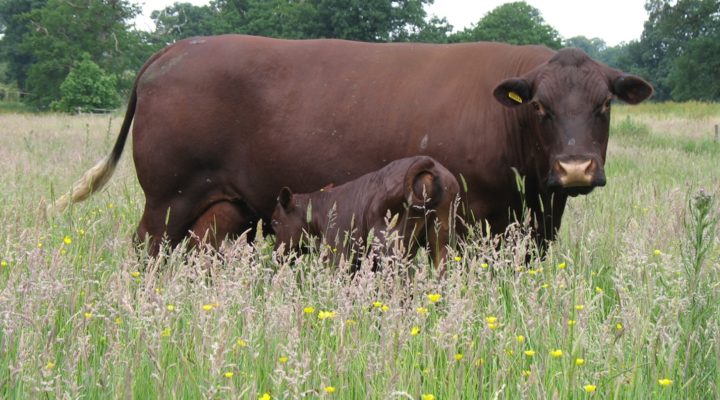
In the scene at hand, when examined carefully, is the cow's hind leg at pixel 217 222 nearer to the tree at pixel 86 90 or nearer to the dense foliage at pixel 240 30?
the dense foliage at pixel 240 30

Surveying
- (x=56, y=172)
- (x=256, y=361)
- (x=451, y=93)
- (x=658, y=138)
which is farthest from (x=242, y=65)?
(x=658, y=138)

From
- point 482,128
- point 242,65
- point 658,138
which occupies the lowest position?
point 658,138

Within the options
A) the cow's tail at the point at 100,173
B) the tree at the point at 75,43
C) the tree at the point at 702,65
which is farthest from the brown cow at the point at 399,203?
the tree at the point at 75,43

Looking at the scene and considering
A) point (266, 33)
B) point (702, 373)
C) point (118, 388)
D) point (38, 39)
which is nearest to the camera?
point (118, 388)

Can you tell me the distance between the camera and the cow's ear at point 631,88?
478cm

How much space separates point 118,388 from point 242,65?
3544 millimetres

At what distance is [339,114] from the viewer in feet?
16.9

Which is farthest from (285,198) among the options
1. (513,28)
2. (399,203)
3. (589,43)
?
(589,43)

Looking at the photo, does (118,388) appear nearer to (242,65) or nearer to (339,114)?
(339,114)

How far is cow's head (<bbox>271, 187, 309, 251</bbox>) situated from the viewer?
16.8 ft

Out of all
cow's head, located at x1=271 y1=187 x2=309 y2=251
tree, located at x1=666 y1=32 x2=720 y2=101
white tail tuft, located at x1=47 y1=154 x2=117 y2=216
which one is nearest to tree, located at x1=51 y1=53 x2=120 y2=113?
tree, located at x1=666 y1=32 x2=720 y2=101

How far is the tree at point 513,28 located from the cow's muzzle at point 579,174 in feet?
232

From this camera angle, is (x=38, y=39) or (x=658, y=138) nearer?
(x=658, y=138)

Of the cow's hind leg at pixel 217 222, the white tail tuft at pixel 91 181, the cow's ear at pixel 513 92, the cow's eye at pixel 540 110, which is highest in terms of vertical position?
the cow's ear at pixel 513 92
